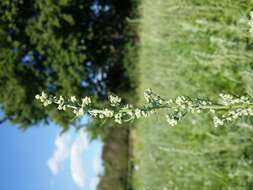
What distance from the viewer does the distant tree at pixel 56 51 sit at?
64.5 feet

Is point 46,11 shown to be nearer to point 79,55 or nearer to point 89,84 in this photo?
point 79,55

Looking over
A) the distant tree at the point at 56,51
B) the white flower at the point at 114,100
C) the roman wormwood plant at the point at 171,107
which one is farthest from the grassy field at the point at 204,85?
the distant tree at the point at 56,51

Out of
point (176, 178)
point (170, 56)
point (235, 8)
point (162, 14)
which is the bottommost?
point (176, 178)

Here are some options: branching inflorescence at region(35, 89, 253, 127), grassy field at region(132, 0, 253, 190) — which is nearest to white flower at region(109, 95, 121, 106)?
branching inflorescence at region(35, 89, 253, 127)

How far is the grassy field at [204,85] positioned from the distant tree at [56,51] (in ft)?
31.6

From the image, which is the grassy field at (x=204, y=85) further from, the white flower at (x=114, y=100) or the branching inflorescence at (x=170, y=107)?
the white flower at (x=114, y=100)

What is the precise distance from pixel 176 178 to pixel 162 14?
341cm

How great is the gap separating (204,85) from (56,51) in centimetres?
1277

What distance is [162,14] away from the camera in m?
11.0

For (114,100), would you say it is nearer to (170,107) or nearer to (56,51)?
(170,107)

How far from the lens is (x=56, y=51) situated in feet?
66.1

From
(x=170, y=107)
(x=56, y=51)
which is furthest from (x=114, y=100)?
(x=56, y=51)

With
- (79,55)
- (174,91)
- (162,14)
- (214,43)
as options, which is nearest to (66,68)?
(79,55)

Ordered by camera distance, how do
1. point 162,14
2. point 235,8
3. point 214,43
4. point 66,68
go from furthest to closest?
1. point 66,68
2. point 162,14
3. point 214,43
4. point 235,8
